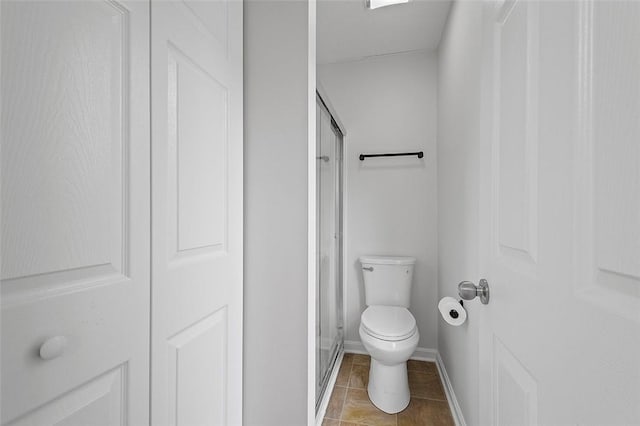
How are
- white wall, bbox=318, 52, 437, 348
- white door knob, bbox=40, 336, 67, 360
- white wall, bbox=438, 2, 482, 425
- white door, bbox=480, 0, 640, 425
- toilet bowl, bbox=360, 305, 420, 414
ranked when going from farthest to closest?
white wall, bbox=318, 52, 437, 348
toilet bowl, bbox=360, 305, 420, 414
white wall, bbox=438, 2, 482, 425
white door knob, bbox=40, 336, 67, 360
white door, bbox=480, 0, 640, 425

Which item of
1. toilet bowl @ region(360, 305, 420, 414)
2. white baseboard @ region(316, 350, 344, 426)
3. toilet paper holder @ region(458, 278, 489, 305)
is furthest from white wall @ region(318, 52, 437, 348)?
toilet paper holder @ region(458, 278, 489, 305)

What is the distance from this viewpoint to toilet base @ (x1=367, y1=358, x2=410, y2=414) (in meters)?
1.76

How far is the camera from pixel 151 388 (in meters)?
0.66

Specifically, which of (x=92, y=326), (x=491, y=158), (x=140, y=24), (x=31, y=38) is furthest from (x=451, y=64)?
(x=92, y=326)

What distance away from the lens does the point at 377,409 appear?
177 cm

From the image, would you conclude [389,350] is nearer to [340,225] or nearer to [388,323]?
[388,323]

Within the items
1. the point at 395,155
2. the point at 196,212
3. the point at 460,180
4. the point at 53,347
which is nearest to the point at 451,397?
the point at 460,180

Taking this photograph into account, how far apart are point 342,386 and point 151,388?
5.39 feet

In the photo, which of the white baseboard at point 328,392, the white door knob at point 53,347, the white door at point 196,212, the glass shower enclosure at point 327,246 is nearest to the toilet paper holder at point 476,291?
the white door at point 196,212

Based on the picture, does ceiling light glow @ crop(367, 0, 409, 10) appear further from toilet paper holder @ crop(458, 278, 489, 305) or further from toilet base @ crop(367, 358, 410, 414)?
toilet base @ crop(367, 358, 410, 414)

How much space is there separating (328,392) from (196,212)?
1.62 m

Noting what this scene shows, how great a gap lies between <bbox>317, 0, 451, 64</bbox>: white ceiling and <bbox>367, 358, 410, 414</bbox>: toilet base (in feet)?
7.55

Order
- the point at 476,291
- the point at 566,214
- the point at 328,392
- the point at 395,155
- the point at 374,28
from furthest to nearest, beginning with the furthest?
the point at 395,155
the point at 374,28
the point at 328,392
the point at 476,291
the point at 566,214

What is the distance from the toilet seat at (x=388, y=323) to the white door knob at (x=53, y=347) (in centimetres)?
157
